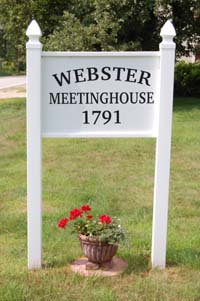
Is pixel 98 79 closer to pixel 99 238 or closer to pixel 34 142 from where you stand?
pixel 34 142

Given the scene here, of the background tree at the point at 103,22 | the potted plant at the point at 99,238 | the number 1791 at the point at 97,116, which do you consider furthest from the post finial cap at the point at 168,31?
the background tree at the point at 103,22

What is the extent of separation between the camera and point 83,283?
3795 millimetres

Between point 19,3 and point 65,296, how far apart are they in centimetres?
1287

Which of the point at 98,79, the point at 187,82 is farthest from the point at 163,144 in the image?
the point at 187,82

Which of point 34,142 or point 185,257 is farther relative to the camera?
point 185,257

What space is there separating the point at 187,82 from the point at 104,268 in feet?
44.1

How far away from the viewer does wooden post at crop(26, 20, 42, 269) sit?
3828mm

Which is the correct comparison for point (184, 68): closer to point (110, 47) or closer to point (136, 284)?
point (110, 47)

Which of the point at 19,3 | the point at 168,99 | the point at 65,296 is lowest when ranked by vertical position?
the point at 65,296

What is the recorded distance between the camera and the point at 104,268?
4023mm

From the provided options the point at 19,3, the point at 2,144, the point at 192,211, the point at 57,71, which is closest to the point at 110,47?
the point at 19,3

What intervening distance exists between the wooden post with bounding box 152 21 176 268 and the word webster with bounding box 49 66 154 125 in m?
0.13

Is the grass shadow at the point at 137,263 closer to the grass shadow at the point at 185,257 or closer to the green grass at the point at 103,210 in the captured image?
the green grass at the point at 103,210

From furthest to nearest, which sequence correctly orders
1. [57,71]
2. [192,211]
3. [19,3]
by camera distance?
[19,3], [192,211], [57,71]
